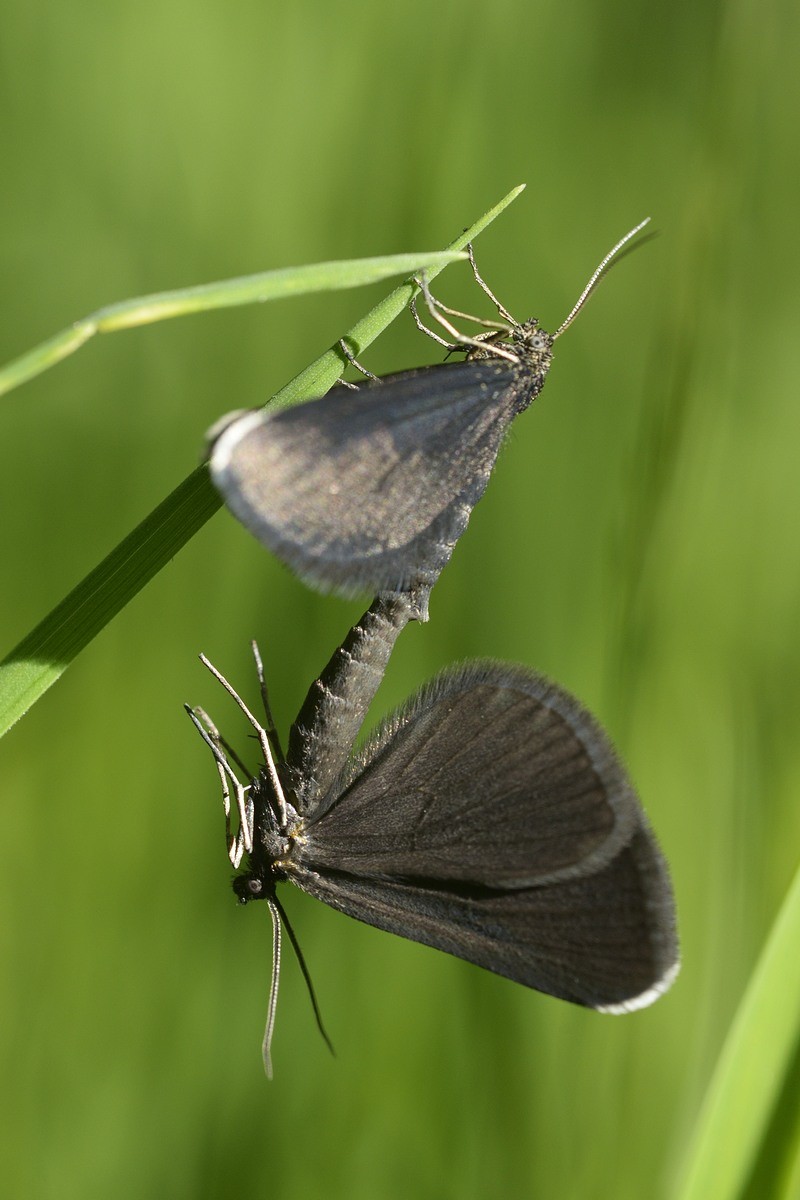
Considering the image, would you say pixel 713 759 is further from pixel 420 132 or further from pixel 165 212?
pixel 165 212

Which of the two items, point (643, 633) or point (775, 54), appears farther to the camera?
point (775, 54)

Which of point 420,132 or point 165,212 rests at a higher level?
point 420,132

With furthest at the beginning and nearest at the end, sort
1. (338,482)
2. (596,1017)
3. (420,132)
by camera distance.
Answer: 1. (420,132)
2. (596,1017)
3. (338,482)

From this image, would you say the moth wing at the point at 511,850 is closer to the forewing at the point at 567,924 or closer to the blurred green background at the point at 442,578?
the forewing at the point at 567,924

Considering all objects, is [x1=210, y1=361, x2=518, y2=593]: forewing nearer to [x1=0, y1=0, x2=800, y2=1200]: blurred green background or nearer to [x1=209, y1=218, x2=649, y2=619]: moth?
[x1=209, y1=218, x2=649, y2=619]: moth

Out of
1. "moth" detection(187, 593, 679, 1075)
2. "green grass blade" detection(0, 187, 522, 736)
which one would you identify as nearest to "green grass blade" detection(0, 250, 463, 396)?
"green grass blade" detection(0, 187, 522, 736)

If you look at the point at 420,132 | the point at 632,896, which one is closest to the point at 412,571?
the point at 632,896
